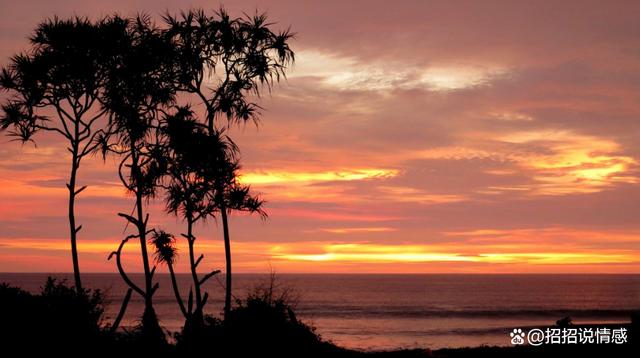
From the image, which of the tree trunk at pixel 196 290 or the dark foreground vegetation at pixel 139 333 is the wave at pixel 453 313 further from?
the dark foreground vegetation at pixel 139 333

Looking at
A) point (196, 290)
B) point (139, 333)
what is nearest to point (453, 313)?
point (196, 290)

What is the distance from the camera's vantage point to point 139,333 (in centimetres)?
2088

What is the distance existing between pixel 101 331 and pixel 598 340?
57.0 feet

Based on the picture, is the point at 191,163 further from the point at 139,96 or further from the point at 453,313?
the point at 453,313

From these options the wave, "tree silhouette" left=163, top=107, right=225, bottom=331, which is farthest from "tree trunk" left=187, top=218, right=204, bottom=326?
the wave

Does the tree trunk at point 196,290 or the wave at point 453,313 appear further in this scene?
the wave at point 453,313

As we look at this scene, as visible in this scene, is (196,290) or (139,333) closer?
(139,333)

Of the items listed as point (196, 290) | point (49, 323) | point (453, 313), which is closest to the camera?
point (49, 323)

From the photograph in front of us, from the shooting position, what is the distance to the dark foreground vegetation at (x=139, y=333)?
1883cm

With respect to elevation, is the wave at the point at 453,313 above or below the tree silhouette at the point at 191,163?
below

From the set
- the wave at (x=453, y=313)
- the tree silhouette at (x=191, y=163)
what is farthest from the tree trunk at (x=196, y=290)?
the wave at (x=453, y=313)

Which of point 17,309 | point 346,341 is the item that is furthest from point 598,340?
point 346,341

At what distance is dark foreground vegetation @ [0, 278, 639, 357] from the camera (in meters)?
18.8

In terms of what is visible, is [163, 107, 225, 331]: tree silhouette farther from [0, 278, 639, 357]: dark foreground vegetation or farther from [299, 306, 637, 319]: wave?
[299, 306, 637, 319]: wave
